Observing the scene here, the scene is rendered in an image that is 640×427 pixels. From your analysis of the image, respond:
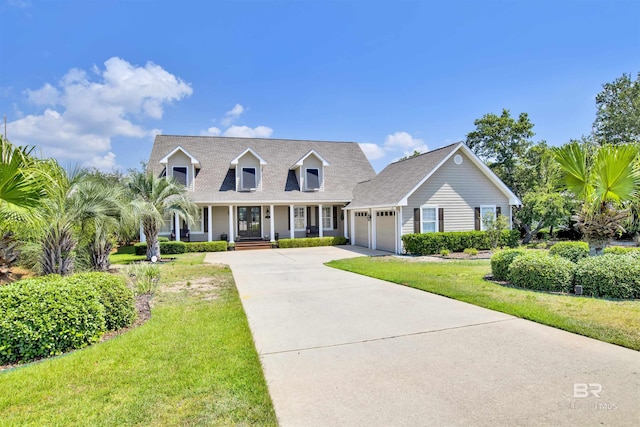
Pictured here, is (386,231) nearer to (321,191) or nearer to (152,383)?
(321,191)

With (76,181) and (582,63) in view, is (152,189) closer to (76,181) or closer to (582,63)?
(76,181)

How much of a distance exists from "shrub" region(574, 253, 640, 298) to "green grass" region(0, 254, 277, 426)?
23.7ft

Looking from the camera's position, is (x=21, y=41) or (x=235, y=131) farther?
(x=235, y=131)

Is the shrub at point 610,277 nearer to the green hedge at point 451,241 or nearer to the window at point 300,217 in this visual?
the green hedge at point 451,241

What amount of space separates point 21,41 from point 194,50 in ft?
17.2

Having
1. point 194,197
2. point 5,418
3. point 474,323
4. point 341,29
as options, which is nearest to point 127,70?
point 341,29

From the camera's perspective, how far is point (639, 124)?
27.6 m

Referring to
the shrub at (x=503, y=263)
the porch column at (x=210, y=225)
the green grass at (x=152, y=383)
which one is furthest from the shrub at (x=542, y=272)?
the porch column at (x=210, y=225)

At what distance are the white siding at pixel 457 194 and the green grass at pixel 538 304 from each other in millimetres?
7071

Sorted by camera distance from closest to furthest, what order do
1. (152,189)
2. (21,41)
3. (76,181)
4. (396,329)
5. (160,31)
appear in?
(396,329) < (76,181) < (21,41) < (160,31) < (152,189)

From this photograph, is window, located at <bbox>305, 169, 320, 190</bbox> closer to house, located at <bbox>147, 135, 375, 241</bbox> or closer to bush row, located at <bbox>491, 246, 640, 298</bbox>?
house, located at <bbox>147, 135, 375, 241</bbox>

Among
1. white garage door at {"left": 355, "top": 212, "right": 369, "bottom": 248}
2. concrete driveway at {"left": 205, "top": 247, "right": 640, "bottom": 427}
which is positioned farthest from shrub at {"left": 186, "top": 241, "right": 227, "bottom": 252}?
concrete driveway at {"left": 205, "top": 247, "right": 640, "bottom": 427}

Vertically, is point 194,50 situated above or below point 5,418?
above

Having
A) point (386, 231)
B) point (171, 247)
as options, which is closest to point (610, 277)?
point (386, 231)
